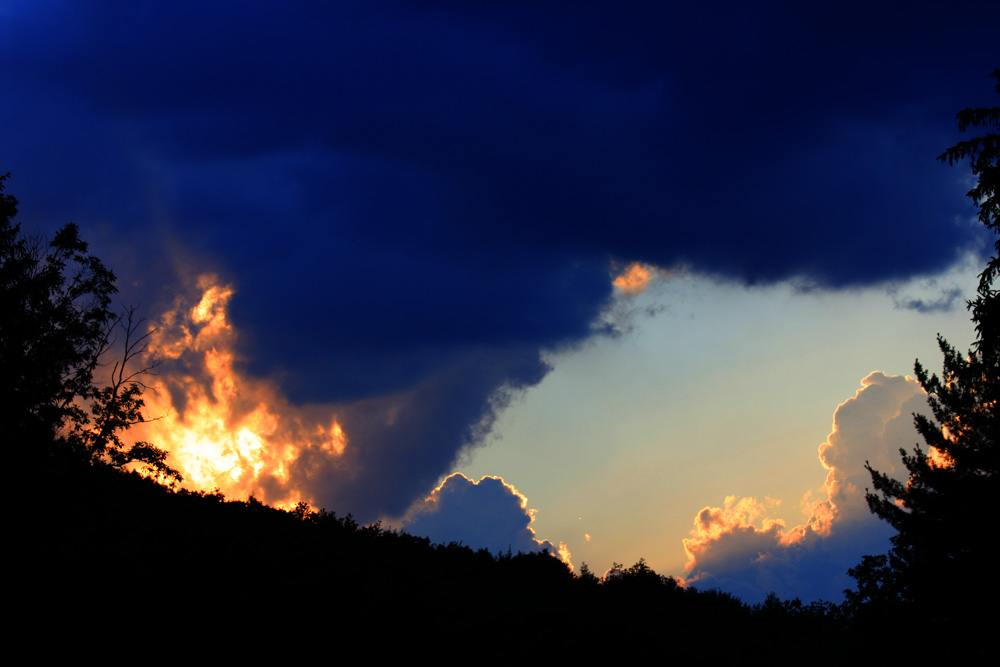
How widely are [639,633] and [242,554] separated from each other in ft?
37.0

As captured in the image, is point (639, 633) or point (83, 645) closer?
point (83, 645)

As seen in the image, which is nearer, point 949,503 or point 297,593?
point 297,593

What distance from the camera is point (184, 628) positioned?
47.0ft

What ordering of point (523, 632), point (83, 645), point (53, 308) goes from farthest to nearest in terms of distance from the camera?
point (53, 308)
point (523, 632)
point (83, 645)

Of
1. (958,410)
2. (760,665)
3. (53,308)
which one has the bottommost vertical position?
(760,665)

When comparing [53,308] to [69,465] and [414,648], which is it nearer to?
[69,465]

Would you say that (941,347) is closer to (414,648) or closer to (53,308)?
(414,648)

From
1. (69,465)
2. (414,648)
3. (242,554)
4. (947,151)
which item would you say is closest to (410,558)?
(242,554)

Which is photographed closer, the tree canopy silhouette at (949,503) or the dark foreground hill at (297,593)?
the dark foreground hill at (297,593)

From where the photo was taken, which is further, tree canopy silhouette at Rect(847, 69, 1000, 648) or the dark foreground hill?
tree canopy silhouette at Rect(847, 69, 1000, 648)

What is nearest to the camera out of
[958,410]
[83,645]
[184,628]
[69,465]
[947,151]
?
[83,645]

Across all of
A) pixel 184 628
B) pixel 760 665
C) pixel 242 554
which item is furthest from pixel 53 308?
pixel 760 665

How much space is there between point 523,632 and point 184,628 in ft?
26.6

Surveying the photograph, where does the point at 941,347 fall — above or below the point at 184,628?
above
